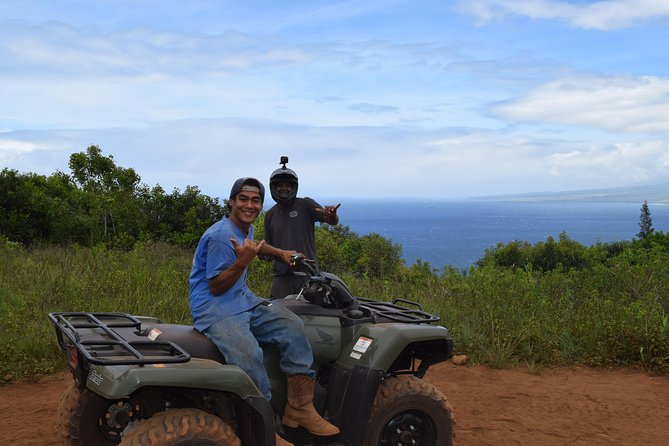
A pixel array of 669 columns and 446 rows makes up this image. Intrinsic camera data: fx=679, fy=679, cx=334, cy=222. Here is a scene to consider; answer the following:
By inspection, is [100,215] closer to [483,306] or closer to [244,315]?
[483,306]

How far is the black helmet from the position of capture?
5.75 meters

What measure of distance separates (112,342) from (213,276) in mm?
627

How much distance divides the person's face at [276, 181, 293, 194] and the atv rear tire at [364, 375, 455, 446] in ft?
6.67

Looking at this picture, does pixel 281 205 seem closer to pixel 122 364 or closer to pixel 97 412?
pixel 97 412

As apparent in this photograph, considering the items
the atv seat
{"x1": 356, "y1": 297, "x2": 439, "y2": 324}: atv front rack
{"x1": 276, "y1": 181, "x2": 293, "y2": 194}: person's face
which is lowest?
the atv seat

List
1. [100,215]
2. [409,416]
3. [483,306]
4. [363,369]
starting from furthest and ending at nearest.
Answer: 1. [100,215]
2. [483,306]
3. [409,416]
4. [363,369]

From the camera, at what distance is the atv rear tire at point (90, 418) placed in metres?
4.03

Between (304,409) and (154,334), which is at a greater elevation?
(154,334)

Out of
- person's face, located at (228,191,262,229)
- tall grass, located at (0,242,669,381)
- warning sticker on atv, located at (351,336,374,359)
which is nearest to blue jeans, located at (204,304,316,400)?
warning sticker on atv, located at (351,336,374,359)

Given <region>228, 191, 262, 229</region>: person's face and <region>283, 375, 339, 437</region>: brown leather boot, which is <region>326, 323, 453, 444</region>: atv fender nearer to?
<region>283, 375, 339, 437</region>: brown leather boot

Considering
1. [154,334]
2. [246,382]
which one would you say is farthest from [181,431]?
[154,334]

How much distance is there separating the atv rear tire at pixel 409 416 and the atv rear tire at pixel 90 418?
1.45 meters

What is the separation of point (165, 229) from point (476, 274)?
44.1 feet

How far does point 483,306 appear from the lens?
875cm
